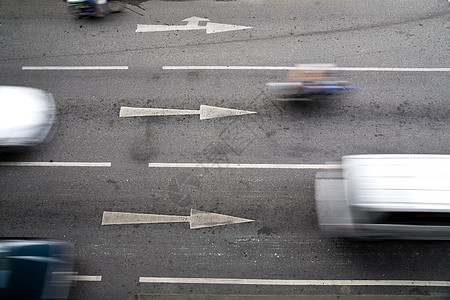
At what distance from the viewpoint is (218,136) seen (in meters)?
10.7

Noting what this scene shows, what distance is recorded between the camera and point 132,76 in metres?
11.8

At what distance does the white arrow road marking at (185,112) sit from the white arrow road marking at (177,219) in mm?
2771

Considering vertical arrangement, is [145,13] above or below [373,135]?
above

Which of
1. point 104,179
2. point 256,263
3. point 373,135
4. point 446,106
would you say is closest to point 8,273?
point 104,179

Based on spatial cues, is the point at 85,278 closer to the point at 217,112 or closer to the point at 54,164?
the point at 54,164

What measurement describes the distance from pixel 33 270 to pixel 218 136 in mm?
5054

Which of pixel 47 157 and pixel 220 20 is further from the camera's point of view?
pixel 220 20

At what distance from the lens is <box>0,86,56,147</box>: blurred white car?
10.2m

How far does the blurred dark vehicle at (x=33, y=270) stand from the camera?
7.96 m

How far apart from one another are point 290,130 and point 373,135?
2032 mm

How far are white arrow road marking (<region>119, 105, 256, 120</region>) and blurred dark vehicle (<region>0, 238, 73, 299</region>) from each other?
393 cm

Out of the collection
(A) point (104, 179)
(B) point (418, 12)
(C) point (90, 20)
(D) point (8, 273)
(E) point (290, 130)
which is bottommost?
(D) point (8, 273)

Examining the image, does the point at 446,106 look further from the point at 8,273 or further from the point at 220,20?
the point at 8,273

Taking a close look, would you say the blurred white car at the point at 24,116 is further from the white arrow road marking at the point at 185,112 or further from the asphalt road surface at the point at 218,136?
the white arrow road marking at the point at 185,112
